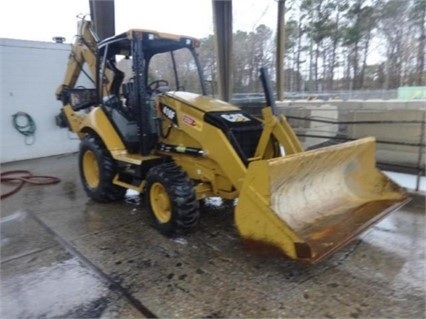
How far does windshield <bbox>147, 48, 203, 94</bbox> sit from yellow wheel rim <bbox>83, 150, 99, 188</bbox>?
4.70 feet

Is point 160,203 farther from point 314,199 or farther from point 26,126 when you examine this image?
point 26,126

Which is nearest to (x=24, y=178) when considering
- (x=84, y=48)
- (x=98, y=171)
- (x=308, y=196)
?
(x=98, y=171)

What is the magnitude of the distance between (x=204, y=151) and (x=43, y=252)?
1710 millimetres

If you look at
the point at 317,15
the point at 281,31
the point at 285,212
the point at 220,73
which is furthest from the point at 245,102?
the point at 285,212

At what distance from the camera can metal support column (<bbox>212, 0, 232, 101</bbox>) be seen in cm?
729

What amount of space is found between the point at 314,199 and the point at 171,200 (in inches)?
50.1

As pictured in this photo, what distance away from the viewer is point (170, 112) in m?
3.60

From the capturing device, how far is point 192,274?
2.56m

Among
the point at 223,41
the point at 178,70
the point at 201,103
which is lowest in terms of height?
the point at 201,103

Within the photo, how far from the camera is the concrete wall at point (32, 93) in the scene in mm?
7215

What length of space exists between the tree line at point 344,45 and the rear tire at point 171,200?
2.57 metres

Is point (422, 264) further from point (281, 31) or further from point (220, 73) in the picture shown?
point (220, 73)

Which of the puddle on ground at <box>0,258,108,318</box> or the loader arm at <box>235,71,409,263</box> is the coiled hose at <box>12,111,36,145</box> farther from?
the loader arm at <box>235,71,409,263</box>

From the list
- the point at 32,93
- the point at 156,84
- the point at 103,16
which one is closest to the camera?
the point at 156,84
